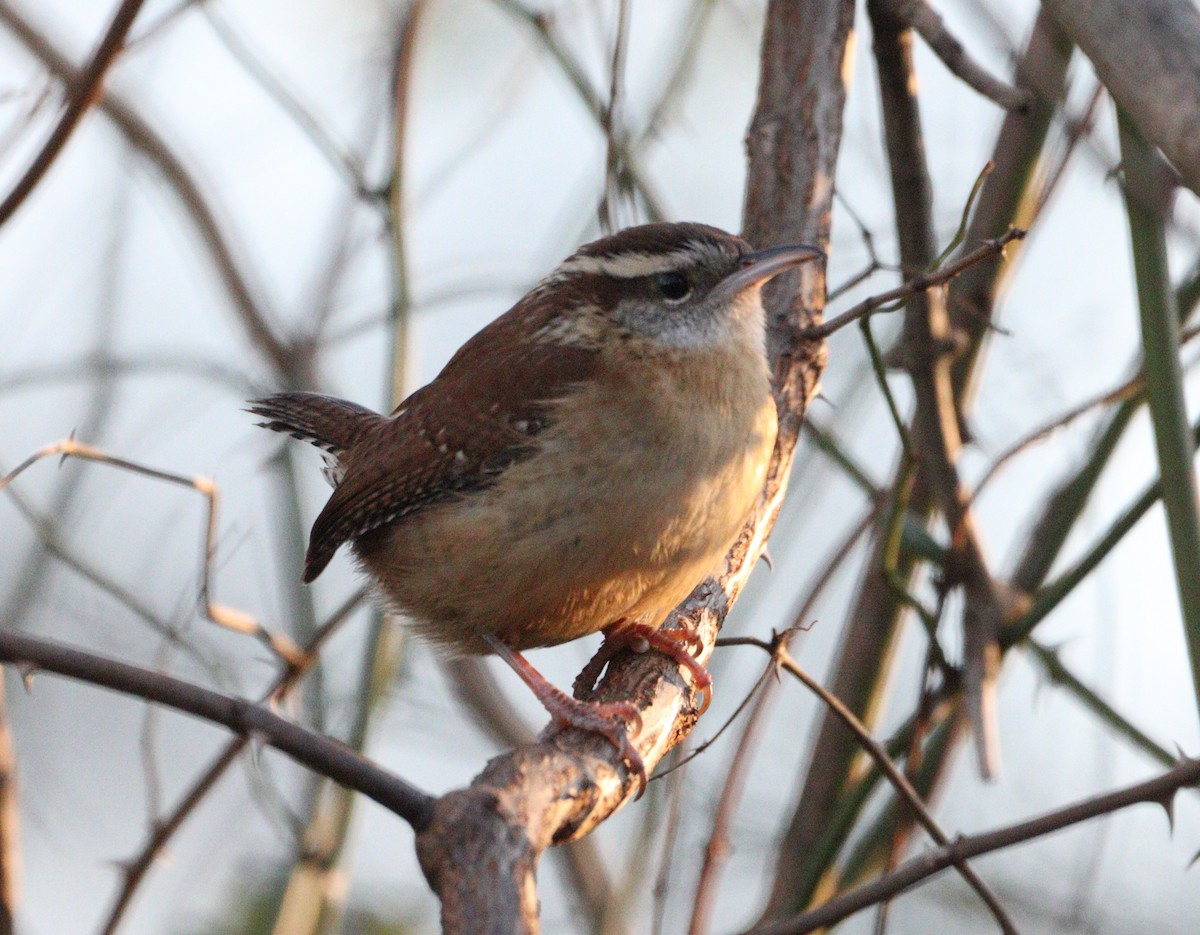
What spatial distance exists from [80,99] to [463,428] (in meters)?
1.02

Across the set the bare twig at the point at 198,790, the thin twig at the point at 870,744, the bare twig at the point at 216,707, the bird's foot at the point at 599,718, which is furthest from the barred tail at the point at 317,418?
the bare twig at the point at 216,707

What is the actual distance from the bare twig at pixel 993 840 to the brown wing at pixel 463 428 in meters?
1.10

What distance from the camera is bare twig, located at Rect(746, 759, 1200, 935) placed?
6.12 ft

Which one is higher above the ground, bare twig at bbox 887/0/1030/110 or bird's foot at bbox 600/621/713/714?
bare twig at bbox 887/0/1030/110

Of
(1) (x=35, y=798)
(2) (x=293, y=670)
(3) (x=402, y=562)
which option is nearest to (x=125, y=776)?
(1) (x=35, y=798)

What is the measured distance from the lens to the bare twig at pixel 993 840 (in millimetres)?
1864

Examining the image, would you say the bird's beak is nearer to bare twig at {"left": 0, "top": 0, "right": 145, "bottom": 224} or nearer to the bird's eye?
the bird's eye

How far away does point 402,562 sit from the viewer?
114 inches

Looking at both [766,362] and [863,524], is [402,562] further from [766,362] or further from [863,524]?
[863,524]

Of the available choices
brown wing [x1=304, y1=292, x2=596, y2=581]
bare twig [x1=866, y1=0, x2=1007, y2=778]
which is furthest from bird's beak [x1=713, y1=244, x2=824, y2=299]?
bare twig [x1=866, y1=0, x2=1007, y2=778]

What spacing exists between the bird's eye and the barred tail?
3.34 ft

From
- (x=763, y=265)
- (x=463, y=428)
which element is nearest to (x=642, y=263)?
(x=763, y=265)

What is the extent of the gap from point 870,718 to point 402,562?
4.22 ft

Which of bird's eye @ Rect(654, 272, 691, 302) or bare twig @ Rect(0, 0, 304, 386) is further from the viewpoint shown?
bare twig @ Rect(0, 0, 304, 386)
